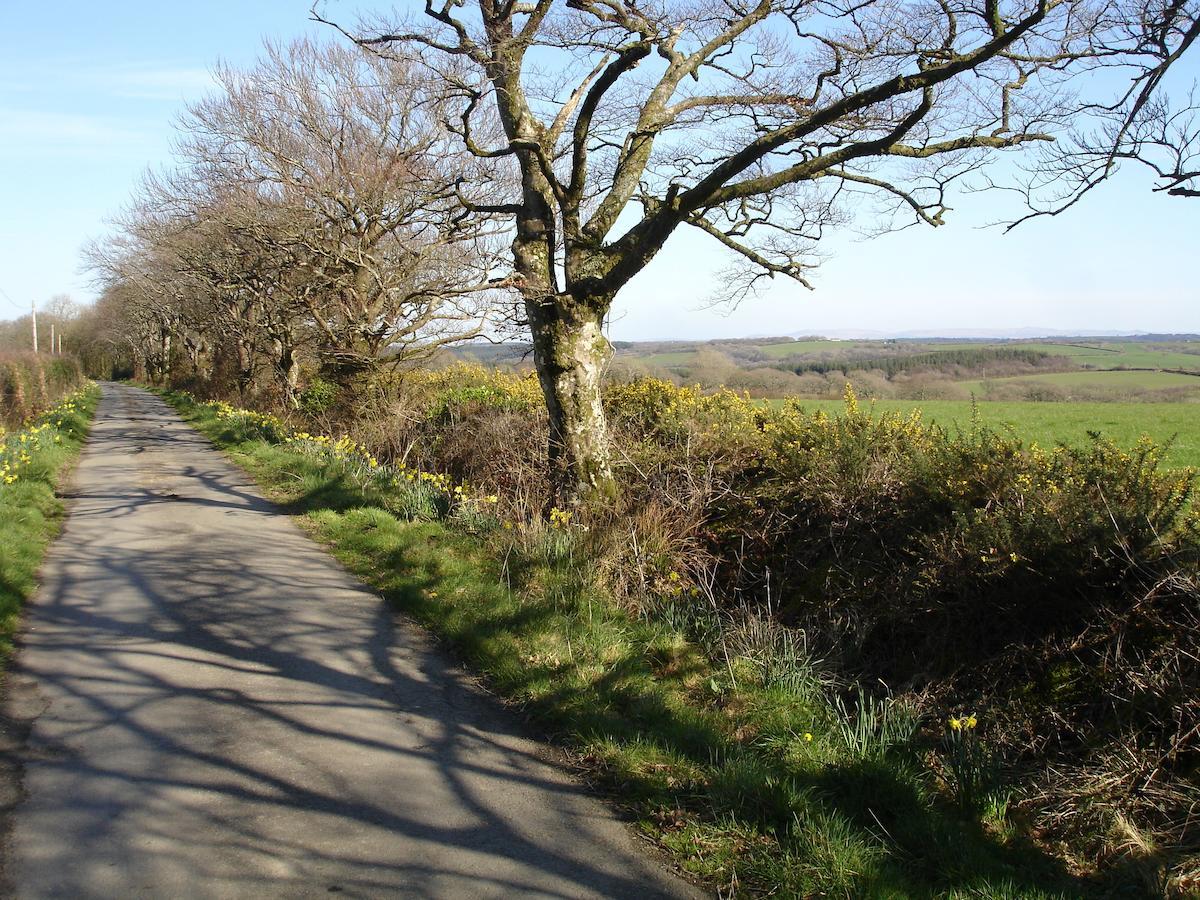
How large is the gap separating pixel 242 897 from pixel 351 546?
6.00 m

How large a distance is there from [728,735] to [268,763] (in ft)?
8.09

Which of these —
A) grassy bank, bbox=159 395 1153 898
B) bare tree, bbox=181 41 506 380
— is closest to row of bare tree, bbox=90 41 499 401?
bare tree, bbox=181 41 506 380

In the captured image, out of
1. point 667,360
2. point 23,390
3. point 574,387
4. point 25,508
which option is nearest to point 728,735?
point 574,387

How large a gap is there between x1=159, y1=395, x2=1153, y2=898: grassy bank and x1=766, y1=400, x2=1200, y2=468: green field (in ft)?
25.4

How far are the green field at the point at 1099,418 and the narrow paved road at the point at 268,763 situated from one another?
9390mm

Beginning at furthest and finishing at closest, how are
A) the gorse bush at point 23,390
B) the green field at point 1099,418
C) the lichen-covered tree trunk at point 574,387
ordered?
1. the gorse bush at point 23,390
2. the green field at point 1099,418
3. the lichen-covered tree trunk at point 574,387

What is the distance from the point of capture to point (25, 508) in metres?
10.6

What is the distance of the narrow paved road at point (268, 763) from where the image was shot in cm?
358

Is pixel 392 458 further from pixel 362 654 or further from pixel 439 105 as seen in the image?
pixel 362 654

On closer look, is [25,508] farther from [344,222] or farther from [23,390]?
[23,390]

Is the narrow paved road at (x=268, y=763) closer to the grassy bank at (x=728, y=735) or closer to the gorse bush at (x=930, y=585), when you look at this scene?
the grassy bank at (x=728, y=735)

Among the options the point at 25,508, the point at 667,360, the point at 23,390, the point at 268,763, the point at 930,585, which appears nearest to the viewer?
the point at 268,763

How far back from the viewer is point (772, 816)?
397 cm

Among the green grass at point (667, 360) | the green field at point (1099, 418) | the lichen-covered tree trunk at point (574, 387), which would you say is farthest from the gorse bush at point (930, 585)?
the green grass at point (667, 360)
